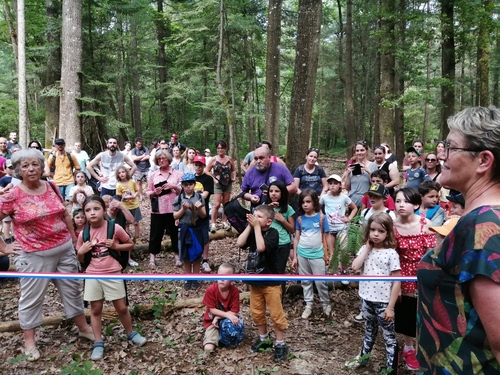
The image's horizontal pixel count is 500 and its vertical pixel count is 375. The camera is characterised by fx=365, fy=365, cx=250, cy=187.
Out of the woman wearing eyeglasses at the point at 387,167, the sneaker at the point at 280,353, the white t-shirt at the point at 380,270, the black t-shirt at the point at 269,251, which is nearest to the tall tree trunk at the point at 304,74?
the woman wearing eyeglasses at the point at 387,167

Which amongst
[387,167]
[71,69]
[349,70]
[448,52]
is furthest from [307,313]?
[349,70]

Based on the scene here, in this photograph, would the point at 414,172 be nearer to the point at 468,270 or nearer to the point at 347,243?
the point at 347,243

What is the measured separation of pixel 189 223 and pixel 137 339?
6.81 feet

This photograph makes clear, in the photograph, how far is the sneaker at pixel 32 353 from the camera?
405cm

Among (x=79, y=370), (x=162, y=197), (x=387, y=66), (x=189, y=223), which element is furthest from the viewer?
(x=387, y=66)

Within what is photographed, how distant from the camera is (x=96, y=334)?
4.25 m

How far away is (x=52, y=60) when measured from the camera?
14.6 metres

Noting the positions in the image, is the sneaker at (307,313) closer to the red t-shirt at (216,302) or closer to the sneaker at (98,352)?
the red t-shirt at (216,302)

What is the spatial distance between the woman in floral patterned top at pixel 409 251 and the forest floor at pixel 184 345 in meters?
0.57

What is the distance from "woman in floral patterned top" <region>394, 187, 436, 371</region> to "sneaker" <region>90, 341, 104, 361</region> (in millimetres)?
3257

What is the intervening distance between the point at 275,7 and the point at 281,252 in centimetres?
1083

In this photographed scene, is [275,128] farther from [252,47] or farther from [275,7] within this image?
[252,47]

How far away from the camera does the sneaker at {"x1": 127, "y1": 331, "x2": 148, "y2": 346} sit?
4.39 metres

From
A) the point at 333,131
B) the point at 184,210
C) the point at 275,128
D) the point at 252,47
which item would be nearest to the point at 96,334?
the point at 184,210
